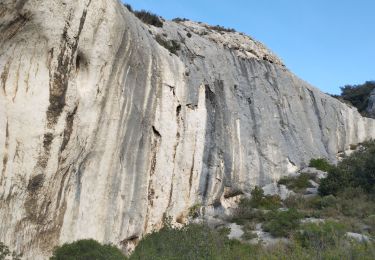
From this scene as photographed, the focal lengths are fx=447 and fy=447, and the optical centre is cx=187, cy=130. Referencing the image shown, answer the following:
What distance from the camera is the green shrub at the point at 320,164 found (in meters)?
29.6

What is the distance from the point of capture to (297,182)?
2670cm

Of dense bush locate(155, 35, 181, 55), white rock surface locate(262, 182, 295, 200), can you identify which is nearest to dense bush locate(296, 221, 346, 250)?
white rock surface locate(262, 182, 295, 200)

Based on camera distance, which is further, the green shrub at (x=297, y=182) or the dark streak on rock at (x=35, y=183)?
the green shrub at (x=297, y=182)

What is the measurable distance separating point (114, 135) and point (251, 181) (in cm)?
1223

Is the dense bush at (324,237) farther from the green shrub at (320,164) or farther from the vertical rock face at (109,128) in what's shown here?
the green shrub at (320,164)

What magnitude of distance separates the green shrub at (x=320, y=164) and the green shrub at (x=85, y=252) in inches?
774

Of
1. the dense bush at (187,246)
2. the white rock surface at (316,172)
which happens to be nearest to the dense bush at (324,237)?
the dense bush at (187,246)

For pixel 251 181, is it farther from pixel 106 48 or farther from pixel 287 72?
pixel 106 48

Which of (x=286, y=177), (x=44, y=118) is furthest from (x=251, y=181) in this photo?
(x=44, y=118)

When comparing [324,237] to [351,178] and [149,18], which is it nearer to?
[351,178]

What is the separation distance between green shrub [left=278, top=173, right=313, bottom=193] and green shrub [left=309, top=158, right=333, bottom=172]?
2377 mm

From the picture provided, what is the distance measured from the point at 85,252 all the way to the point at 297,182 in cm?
1718

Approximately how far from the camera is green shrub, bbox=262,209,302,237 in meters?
18.6

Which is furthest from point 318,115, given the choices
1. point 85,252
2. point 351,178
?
point 85,252
